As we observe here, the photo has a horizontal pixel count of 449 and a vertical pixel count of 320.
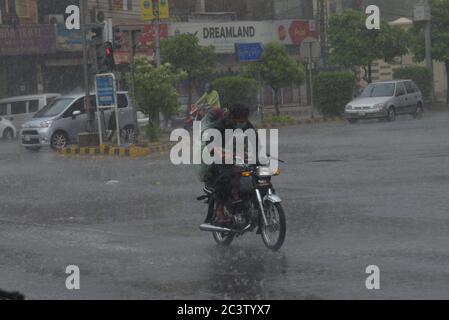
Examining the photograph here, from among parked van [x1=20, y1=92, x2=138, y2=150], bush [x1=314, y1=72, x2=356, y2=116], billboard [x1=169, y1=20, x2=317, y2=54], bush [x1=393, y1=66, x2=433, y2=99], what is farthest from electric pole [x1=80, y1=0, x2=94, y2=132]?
bush [x1=393, y1=66, x2=433, y2=99]

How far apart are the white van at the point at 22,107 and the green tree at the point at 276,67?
27.3 ft

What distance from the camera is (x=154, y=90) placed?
3039 cm

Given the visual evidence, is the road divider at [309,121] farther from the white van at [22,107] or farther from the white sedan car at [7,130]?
the white sedan car at [7,130]

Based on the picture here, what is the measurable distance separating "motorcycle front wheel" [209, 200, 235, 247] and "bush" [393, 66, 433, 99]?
3708 centimetres

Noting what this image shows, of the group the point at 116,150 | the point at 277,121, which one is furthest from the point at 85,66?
the point at 277,121

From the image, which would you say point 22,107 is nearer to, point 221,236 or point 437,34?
point 437,34

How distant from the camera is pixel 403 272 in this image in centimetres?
979

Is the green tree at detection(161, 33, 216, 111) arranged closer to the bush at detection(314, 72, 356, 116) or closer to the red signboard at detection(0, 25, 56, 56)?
the bush at detection(314, 72, 356, 116)

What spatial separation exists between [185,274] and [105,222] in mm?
4475

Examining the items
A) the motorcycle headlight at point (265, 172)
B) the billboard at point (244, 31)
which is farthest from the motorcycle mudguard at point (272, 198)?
the billboard at point (244, 31)

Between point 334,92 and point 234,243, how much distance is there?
99.8ft

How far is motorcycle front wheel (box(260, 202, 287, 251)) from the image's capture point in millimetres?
11383

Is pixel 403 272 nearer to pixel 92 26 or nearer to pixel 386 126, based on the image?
pixel 92 26
